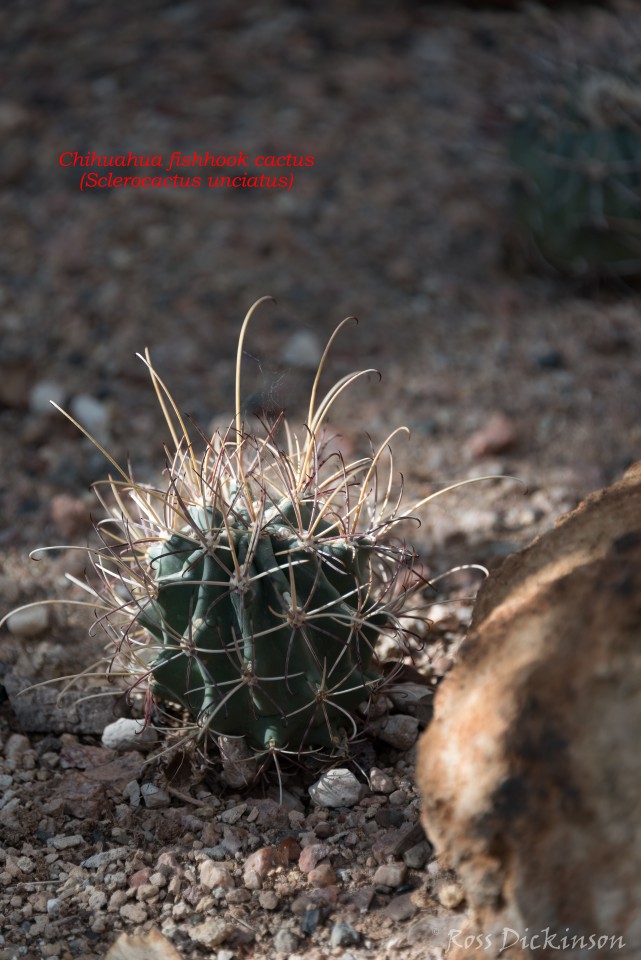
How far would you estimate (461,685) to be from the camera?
1.43 meters

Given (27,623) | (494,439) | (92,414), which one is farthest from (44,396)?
(494,439)

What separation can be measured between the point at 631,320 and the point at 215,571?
2.42m

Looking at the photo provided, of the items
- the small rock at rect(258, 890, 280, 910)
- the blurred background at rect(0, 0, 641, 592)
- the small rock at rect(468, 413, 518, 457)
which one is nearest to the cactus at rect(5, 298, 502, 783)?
the small rock at rect(258, 890, 280, 910)

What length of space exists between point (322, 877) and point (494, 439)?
1714mm

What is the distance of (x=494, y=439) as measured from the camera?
3.14 meters

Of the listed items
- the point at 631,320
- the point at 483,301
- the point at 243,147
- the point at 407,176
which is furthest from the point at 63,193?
the point at 631,320

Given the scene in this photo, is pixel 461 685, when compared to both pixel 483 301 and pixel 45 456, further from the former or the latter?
pixel 483 301

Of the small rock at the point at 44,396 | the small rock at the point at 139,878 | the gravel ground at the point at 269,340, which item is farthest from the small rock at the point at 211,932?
the small rock at the point at 44,396

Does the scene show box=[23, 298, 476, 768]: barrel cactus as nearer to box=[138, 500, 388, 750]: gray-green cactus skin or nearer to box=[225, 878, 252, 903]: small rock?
box=[138, 500, 388, 750]: gray-green cactus skin

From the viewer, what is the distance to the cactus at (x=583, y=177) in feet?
11.8

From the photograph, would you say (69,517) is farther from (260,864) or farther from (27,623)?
(260,864)

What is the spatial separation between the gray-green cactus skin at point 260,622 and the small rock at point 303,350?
1677 mm

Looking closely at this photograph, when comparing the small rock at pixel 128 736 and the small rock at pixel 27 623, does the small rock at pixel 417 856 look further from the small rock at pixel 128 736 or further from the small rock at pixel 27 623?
the small rock at pixel 27 623

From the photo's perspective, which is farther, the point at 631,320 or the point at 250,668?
the point at 631,320
